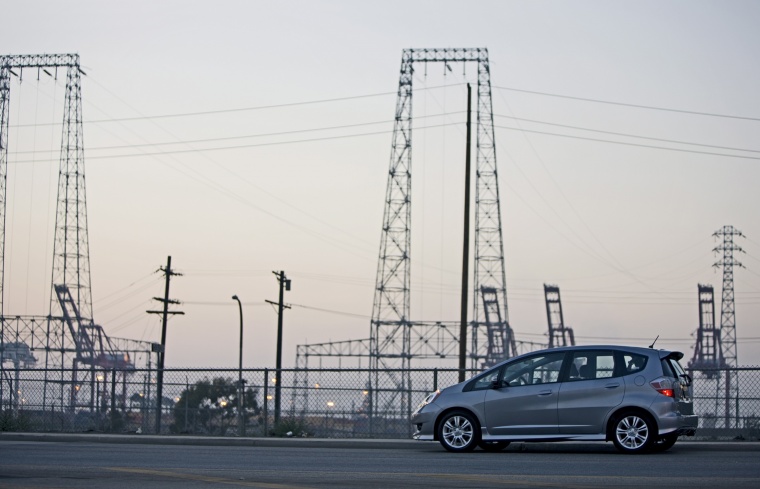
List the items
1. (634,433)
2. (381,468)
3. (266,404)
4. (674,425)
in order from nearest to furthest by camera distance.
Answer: (381,468)
(674,425)
(634,433)
(266,404)

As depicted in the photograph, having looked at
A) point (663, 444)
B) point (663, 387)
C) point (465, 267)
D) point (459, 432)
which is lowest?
point (663, 444)

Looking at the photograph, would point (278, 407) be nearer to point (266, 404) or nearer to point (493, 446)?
point (266, 404)

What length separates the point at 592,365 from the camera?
55.0ft

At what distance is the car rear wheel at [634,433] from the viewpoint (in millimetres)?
16047

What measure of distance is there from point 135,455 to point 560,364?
660 centimetres

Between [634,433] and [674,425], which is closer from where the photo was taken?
[674,425]

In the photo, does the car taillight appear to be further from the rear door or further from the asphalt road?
the asphalt road

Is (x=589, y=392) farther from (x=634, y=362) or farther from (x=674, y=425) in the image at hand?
(x=674, y=425)

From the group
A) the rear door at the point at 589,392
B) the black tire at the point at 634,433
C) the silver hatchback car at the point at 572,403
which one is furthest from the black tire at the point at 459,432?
the black tire at the point at 634,433

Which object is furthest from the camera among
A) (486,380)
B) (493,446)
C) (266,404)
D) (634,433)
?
(266,404)

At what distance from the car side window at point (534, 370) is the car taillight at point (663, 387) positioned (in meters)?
1.46

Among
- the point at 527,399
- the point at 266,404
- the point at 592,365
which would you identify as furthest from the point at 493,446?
the point at 266,404

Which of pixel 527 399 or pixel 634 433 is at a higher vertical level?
pixel 527 399

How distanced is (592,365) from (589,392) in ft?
1.54
